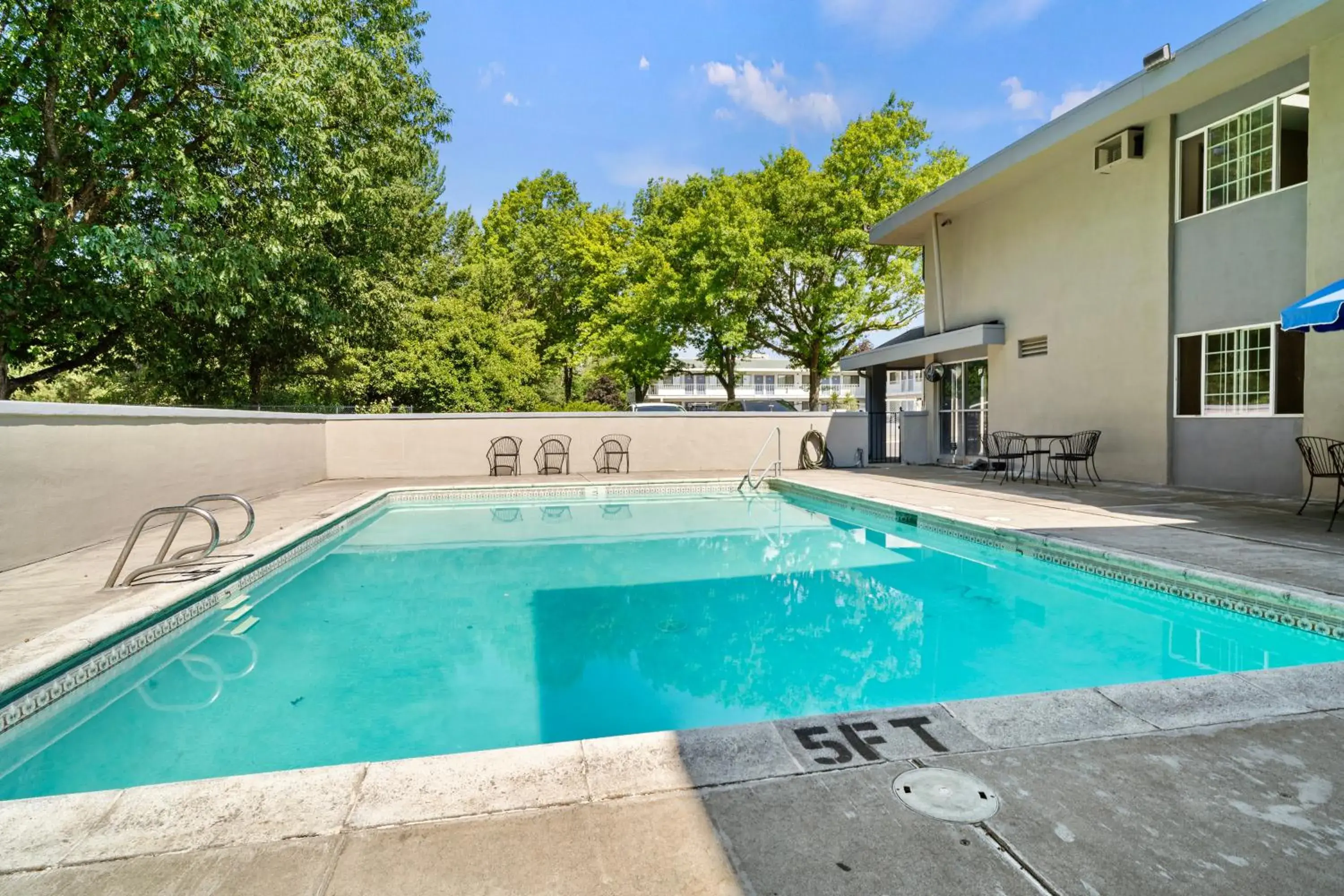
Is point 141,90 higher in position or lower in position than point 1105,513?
higher

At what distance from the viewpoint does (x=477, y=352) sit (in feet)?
54.2

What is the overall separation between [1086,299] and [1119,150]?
2037 millimetres

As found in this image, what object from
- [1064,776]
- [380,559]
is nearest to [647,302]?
[380,559]

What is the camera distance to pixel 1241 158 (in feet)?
27.2

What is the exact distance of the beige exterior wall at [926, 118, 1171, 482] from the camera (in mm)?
9211

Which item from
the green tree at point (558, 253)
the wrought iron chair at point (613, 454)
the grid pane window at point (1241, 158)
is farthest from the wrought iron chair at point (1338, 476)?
the green tree at point (558, 253)

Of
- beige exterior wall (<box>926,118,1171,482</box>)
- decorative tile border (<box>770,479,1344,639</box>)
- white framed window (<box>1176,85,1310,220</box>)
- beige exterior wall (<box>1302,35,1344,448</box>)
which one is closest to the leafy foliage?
beige exterior wall (<box>926,118,1171,482</box>)

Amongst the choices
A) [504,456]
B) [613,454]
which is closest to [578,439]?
[613,454]

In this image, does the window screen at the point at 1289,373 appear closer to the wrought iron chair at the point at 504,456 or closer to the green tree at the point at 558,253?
the wrought iron chair at the point at 504,456

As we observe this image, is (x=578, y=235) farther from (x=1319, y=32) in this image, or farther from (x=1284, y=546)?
(x=1284, y=546)

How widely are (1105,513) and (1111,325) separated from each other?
4.13 metres

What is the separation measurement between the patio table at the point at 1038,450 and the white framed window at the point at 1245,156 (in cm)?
320

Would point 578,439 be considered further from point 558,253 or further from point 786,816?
point 558,253

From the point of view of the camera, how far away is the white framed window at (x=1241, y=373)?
25.5ft
